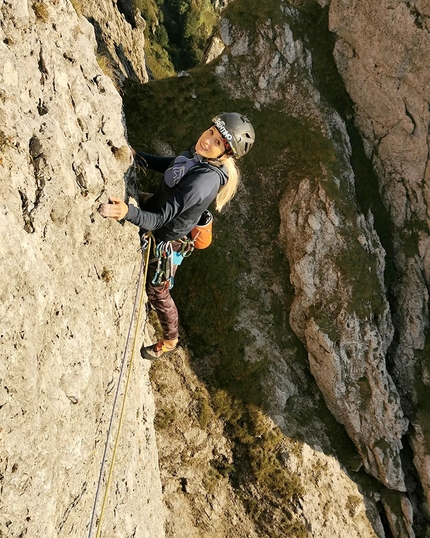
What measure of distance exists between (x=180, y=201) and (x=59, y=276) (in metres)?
2.92

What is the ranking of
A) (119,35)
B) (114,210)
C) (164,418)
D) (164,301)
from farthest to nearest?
(119,35), (164,418), (164,301), (114,210)

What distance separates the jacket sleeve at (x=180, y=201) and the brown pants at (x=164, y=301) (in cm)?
209

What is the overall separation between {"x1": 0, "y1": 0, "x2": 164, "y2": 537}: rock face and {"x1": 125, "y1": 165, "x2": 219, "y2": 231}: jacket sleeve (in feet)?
3.81

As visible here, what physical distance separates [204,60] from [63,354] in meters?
23.6

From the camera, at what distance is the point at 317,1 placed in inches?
786

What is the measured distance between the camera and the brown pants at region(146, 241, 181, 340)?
36.7 feet

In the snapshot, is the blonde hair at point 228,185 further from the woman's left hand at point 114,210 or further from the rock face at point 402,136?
the rock face at point 402,136

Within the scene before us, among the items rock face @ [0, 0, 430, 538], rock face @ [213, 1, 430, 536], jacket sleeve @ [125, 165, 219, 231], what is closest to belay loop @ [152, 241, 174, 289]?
rock face @ [0, 0, 430, 538]

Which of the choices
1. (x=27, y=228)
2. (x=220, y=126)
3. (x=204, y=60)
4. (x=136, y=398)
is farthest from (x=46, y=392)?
(x=204, y=60)

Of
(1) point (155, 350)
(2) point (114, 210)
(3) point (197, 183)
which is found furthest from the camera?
(1) point (155, 350)

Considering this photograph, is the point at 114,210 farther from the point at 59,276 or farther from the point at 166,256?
the point at 166,256

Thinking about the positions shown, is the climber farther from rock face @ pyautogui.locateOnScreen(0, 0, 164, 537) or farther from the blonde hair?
rock face @ pyautogui.locateOnScreen(0, 0, 164, 537)

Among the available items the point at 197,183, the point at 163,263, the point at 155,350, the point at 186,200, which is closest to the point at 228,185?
the point at 197,183

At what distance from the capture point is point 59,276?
771 centimetres
